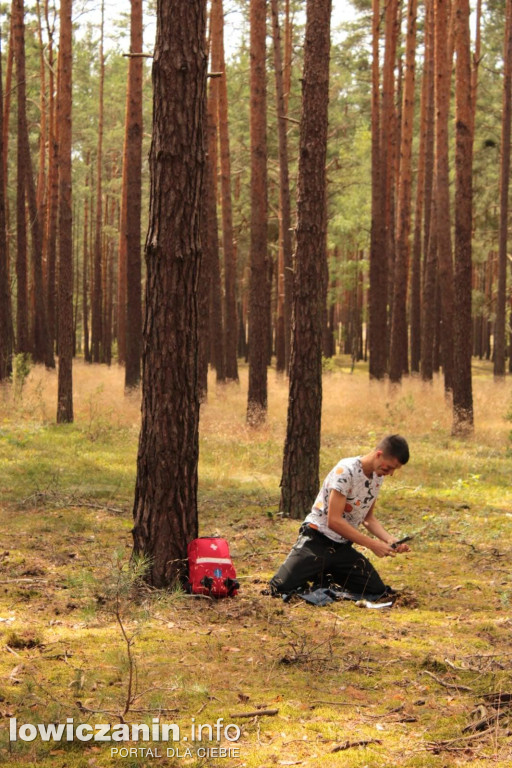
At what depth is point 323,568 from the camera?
5.96m

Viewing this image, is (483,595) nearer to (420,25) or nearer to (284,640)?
(284,640)

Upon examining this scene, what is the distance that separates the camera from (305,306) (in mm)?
8547

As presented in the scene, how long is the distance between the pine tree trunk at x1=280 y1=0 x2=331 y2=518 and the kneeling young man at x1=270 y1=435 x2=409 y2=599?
2.57 meters

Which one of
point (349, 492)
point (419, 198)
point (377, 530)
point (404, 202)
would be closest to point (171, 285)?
point (349, 492)

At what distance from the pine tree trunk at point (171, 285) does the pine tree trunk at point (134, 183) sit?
1262cm

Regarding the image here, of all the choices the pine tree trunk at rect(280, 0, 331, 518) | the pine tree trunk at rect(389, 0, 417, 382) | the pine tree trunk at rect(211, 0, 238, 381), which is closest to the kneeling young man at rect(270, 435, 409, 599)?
the pine tree trunk at rect(280, 0, 331, 518)

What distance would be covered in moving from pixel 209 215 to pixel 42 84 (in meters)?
13.7

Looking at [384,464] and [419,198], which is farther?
[419,198]

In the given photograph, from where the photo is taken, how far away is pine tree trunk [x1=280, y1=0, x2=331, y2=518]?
849 cm

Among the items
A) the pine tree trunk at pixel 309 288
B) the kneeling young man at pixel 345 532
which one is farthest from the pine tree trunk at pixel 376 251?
the kneeling young man at pixel 345 532

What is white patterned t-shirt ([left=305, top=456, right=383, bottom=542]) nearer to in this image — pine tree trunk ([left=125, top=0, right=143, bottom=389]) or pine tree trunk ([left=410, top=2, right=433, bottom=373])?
pine tree trunk ([left=125, top=0, right=143, bottom=389])

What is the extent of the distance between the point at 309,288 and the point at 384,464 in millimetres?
3384

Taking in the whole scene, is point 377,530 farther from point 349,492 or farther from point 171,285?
point 171,285

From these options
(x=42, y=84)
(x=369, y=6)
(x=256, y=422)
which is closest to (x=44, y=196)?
(x=42, y=84)
